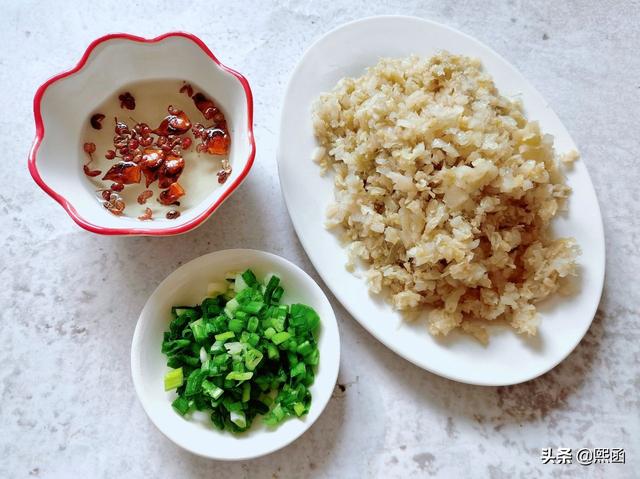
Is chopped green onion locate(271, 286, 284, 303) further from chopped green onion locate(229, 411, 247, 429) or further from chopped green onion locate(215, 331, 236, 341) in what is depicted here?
chopped green onion locate(229, 411, 247, 429)

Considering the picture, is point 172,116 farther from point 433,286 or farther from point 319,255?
point 433,286

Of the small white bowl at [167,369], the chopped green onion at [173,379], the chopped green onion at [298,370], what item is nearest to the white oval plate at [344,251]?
the small white bowl at [167,369]

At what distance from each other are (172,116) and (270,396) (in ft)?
2.52

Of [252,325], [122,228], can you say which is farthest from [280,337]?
[122,228]

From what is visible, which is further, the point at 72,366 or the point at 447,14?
the point at 447,14

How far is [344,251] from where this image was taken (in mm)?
1522

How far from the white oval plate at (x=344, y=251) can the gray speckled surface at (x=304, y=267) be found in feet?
0.39

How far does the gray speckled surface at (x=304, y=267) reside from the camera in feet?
5.03

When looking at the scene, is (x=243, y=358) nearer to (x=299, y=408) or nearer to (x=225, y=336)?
(x=225, y=336)

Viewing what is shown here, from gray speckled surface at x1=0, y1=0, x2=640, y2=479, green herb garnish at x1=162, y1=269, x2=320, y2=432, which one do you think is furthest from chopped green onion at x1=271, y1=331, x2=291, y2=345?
gray speckled surface at x1=0, y1=0, x2=640, y2=479

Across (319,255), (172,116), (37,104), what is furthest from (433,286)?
(37,104)

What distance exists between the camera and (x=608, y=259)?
5.44 feet

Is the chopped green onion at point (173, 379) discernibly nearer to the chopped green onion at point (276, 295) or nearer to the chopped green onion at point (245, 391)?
the chopped green onion at point (245, 391)

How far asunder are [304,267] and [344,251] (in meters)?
0.16
